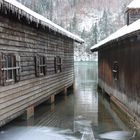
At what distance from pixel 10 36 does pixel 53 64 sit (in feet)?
22.2

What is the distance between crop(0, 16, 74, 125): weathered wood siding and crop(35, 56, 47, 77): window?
210mm

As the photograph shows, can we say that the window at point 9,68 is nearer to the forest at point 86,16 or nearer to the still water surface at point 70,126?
the still water surface at point 70,126

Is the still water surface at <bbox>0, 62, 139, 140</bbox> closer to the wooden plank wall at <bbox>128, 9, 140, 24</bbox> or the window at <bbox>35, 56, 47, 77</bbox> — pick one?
the window at <bbox>35, 56, 47, 77</bbox>

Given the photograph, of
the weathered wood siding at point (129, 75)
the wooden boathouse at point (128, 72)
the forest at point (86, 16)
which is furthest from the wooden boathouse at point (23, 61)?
the forest at point (86, 16)

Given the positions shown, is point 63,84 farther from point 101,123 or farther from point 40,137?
point 40,137

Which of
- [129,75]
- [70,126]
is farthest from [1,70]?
[129,75]

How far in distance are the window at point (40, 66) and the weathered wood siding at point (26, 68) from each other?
0.21 m

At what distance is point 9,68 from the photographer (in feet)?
30.1

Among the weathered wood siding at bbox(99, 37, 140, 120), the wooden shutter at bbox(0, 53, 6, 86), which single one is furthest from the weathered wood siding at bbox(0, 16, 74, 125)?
the weathered wood siding at bbox(99, 37, 140, 120)

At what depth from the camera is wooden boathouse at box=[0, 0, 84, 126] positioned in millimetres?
8734

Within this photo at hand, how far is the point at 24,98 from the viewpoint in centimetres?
1069

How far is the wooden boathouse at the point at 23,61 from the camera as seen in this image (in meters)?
8.73

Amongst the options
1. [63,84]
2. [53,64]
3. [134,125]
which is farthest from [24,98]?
[63,84]

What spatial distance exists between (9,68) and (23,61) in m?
1.56
